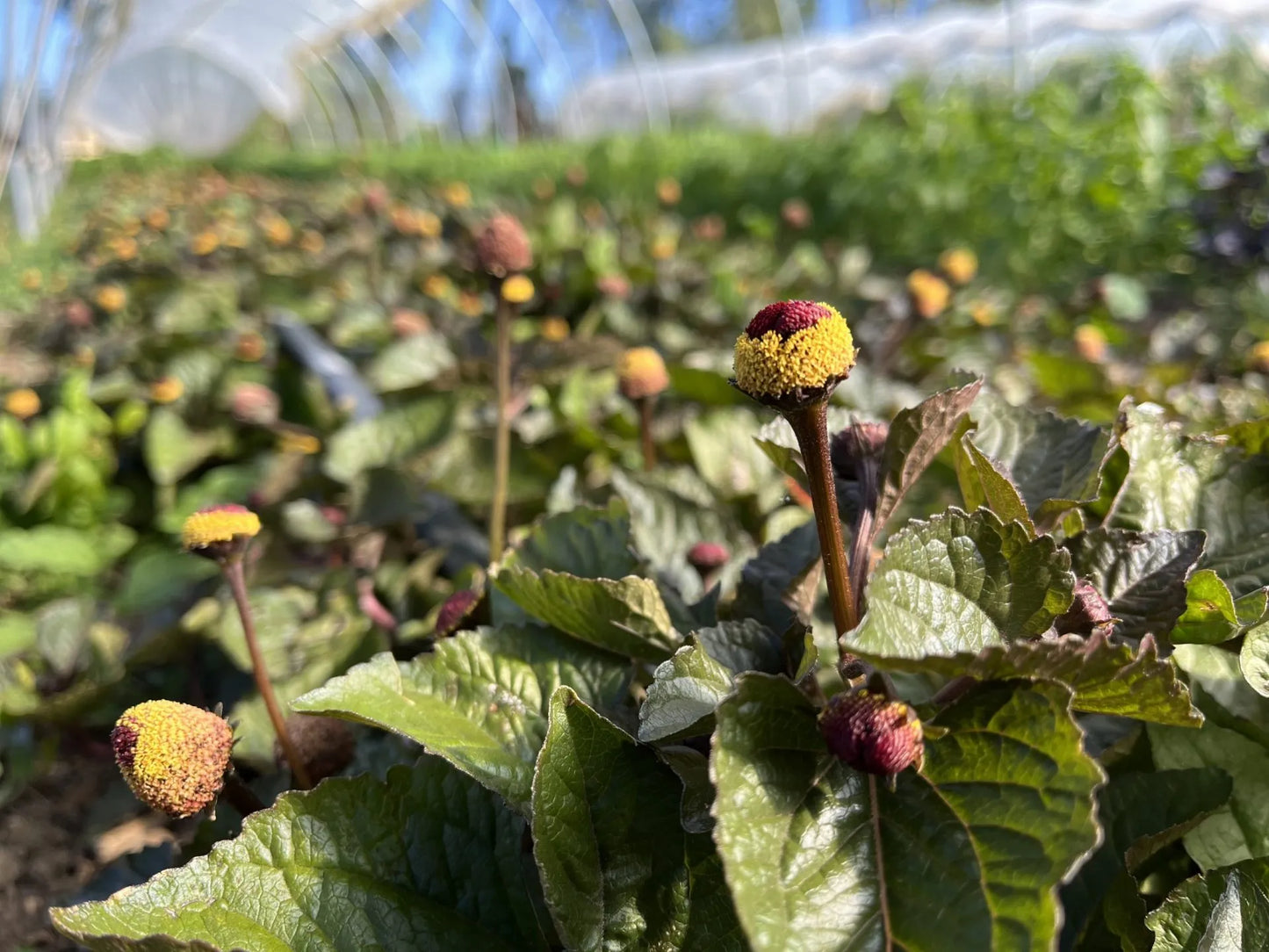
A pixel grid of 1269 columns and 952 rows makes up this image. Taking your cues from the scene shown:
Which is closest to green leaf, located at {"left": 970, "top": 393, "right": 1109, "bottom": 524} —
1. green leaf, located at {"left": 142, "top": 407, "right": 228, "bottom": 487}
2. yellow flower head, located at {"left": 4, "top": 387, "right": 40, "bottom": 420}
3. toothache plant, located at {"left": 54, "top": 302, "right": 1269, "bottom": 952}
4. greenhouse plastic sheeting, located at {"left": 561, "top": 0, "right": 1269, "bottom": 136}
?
toothache plant, located at {"left": 54, "top": 302, "right": 1269, "bottom": 952}

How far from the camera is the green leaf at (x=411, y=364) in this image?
6.23 feet

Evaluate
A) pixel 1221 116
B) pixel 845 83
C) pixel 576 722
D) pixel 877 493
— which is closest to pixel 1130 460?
→ pixel 877 493

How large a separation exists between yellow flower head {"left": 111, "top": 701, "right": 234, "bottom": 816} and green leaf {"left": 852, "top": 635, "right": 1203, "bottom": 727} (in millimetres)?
545

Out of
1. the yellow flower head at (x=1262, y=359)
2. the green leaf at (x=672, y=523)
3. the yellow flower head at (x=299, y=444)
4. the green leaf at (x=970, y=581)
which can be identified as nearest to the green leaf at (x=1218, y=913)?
the green leaf at (x=970, y=581)

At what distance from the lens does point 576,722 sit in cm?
69

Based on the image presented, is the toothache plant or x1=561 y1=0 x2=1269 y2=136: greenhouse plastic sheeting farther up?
x1=561 y1=0 x2=1269 y2=136: greenhouse plastic sheeting

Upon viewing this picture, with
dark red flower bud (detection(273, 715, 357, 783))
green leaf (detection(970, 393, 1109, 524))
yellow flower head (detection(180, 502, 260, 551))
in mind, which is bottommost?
dark red flower bud (detection(273, 715, 357, 783))

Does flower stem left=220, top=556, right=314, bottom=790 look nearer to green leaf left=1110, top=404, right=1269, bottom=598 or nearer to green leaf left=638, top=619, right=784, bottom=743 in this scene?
green leaf left=638, top=619, right=784, bottom=743

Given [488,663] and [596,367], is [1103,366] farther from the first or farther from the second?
[488,663]

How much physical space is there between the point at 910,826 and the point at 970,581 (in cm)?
18

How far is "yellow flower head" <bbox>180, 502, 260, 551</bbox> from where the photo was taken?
3.06 ft

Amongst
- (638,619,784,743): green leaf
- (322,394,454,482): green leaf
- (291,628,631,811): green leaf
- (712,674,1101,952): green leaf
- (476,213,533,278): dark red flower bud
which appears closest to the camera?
(712,674,1101,952): green leaf

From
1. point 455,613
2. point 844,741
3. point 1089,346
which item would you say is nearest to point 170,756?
point 455,613

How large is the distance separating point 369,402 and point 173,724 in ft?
4.43
